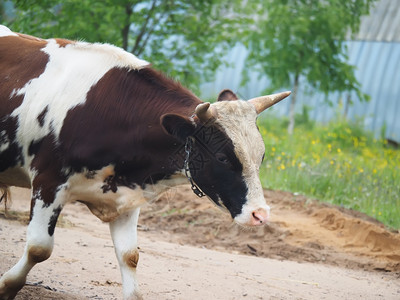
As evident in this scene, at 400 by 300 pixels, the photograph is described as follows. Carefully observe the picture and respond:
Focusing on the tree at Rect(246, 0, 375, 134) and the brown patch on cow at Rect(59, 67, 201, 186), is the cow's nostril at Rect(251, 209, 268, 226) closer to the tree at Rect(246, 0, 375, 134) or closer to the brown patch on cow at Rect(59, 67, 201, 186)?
the brown patch on cow at Rect(59, 67, 201, 186)

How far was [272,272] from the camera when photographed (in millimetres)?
6758

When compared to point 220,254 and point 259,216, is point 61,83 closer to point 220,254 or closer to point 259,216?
point 259,216

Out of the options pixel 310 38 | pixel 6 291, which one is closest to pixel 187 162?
pixel 6 291

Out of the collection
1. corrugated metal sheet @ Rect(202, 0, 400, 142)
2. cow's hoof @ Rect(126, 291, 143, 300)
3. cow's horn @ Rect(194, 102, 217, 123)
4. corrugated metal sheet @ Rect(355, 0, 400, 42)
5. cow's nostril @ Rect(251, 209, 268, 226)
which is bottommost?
corrugated metal sheet @ Rect(202, 0, 400, 142)

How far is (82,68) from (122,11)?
595 cm

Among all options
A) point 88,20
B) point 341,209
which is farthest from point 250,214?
point 88,20

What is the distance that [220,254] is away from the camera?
286 inches

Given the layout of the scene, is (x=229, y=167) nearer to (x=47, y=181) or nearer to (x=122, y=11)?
(x=47, y=181)

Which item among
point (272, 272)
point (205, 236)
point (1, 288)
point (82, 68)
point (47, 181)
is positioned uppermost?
point (82, 68)

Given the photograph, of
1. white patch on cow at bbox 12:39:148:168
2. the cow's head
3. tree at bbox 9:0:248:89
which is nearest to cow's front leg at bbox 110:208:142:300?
the cow's head

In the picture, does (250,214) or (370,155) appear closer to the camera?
(250,214)

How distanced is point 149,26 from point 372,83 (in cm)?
1149

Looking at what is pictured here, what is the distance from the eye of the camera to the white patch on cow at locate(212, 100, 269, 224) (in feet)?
14.2

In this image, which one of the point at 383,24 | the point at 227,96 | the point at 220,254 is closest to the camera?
the point at 227,96
